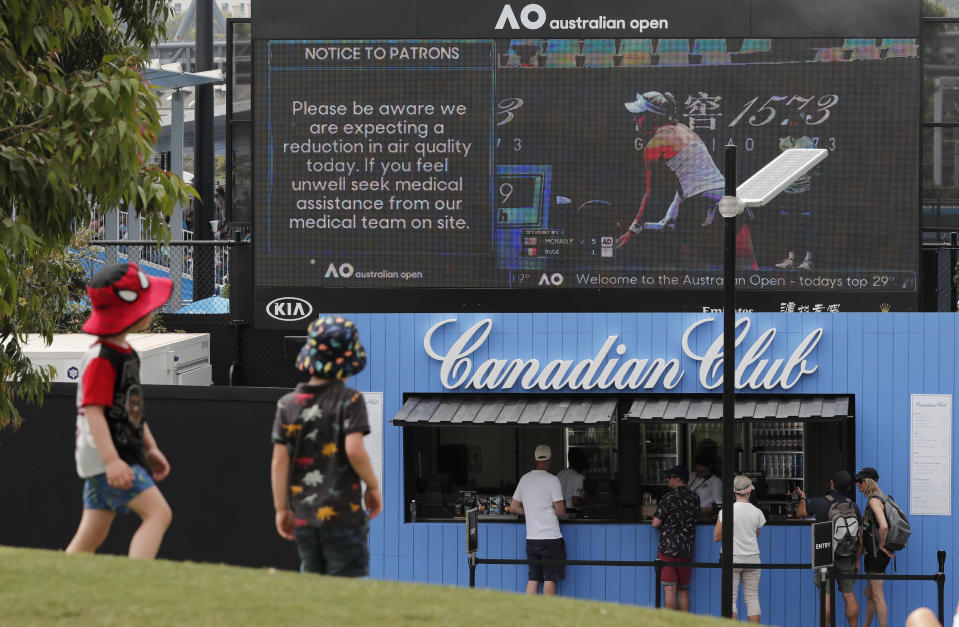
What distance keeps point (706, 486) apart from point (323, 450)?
30.1 ft

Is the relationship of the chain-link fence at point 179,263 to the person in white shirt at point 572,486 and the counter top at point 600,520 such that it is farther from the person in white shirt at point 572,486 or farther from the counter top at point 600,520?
the person in white shirt at point 572,486

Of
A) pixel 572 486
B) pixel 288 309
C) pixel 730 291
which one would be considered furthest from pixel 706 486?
pixel 288 309

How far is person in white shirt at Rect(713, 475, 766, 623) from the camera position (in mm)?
14320

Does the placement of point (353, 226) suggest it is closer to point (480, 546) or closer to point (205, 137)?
point (480, 546)

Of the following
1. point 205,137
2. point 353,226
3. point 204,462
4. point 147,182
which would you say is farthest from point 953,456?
point 205,137

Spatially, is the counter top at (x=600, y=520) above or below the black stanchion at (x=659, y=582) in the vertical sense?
above

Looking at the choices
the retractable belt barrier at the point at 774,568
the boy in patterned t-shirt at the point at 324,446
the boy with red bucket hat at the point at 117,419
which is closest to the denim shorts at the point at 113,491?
the boy with red bucket hat at the point at 117,419

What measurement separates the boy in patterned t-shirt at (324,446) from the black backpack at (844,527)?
26.6ft

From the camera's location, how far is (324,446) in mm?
6902

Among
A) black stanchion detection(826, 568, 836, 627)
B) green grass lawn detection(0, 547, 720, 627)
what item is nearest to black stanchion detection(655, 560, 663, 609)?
black stanchion detection(826, 568, 836, 627)

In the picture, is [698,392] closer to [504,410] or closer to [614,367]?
[614,367]

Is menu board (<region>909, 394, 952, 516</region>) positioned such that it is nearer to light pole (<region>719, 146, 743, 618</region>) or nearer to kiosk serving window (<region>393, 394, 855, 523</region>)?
kiosk serving window (<region>393, 394, 855, 523</region>)

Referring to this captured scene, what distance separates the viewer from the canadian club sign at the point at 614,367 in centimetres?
1511

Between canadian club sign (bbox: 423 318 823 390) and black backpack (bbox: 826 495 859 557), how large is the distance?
160cm
